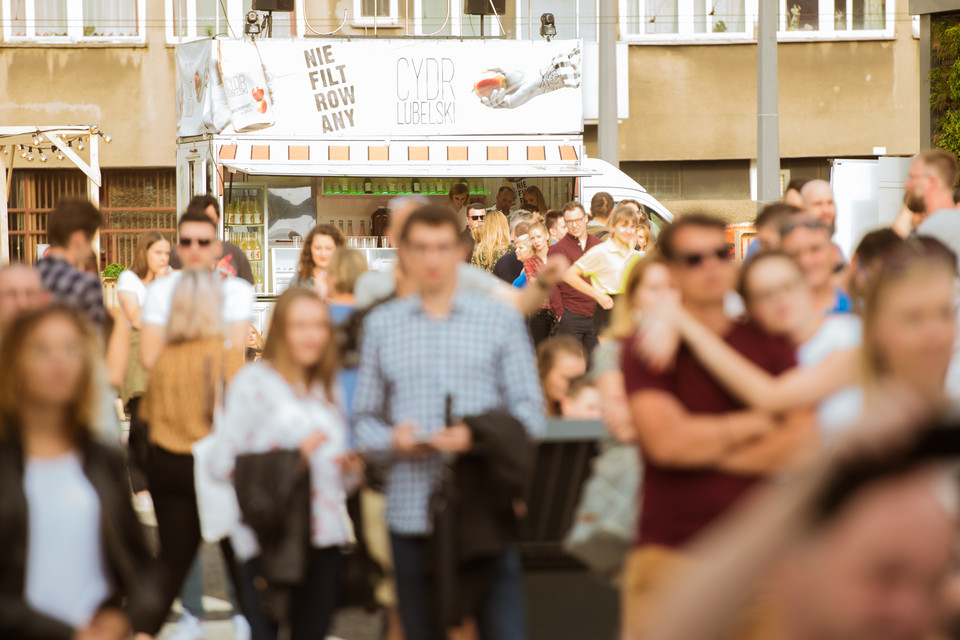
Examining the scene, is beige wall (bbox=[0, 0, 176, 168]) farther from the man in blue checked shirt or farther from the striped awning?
the man in blue checked shirt

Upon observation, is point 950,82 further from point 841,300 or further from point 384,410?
point 384,410

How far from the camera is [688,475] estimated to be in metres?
3.92

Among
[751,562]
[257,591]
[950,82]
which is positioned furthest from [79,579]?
[950,82]

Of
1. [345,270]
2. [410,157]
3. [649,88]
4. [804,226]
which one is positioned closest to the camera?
[804,226]

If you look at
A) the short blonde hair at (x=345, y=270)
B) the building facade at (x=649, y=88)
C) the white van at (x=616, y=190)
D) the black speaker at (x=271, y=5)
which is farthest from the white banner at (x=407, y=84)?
the short blonde hair at (x=345, y=270)

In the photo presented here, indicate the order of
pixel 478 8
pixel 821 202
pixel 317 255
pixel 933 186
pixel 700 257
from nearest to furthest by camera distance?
pixel 700 257, pixel 821 202, pixel 933 186, pixel 317 255, pixel 478 8

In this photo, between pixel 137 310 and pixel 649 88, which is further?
pixel 649 88

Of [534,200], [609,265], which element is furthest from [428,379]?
[534,200]

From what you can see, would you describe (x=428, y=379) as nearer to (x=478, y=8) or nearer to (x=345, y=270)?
(x=345, y=270)

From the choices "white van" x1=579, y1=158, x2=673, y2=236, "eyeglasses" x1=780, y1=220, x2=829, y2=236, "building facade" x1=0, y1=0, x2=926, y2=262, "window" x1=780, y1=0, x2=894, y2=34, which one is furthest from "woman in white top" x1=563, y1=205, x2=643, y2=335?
"window" x1=780, y1=0, x2=894, y2=34

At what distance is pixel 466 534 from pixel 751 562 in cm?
342

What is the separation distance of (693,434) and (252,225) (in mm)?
13721

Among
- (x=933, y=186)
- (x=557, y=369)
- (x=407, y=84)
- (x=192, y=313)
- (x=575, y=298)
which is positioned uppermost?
(x=407, y=84)

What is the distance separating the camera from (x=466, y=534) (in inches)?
177
